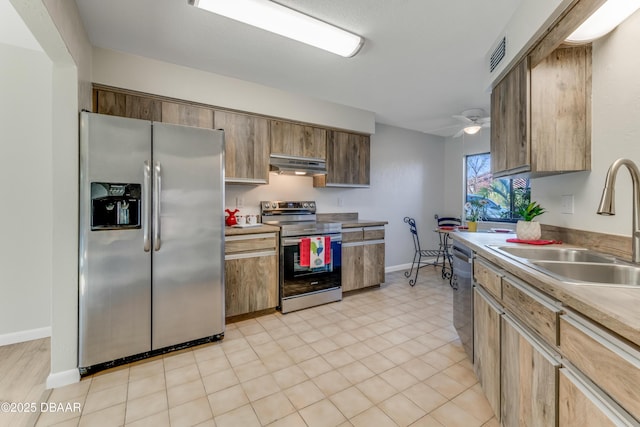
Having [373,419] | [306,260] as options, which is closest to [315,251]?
[306,260]

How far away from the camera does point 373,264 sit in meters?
3.99

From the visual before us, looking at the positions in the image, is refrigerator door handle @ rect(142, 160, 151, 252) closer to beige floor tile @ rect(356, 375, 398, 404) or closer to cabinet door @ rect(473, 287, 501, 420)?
beige floor tile @ rect(356, 375, 398, 404)

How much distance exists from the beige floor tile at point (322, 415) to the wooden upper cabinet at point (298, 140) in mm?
2664

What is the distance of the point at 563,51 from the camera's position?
5.81 feet

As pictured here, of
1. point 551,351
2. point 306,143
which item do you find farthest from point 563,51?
point 306,143

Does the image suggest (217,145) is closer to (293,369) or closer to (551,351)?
(293,369)

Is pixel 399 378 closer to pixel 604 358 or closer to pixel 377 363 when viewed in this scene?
pixel 377 363

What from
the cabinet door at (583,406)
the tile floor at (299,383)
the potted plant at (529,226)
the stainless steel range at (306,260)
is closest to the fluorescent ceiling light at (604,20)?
the potted plant at (529,226)

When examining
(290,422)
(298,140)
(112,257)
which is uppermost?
(298,140)

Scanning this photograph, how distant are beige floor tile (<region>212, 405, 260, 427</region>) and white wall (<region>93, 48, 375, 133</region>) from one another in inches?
111

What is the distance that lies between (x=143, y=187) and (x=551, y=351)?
2.63 m

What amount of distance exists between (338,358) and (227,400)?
0.89m

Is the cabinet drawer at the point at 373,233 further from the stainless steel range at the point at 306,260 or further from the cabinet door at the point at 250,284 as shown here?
the cabinet door at the point at 250,284

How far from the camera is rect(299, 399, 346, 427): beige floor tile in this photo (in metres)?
1.59
